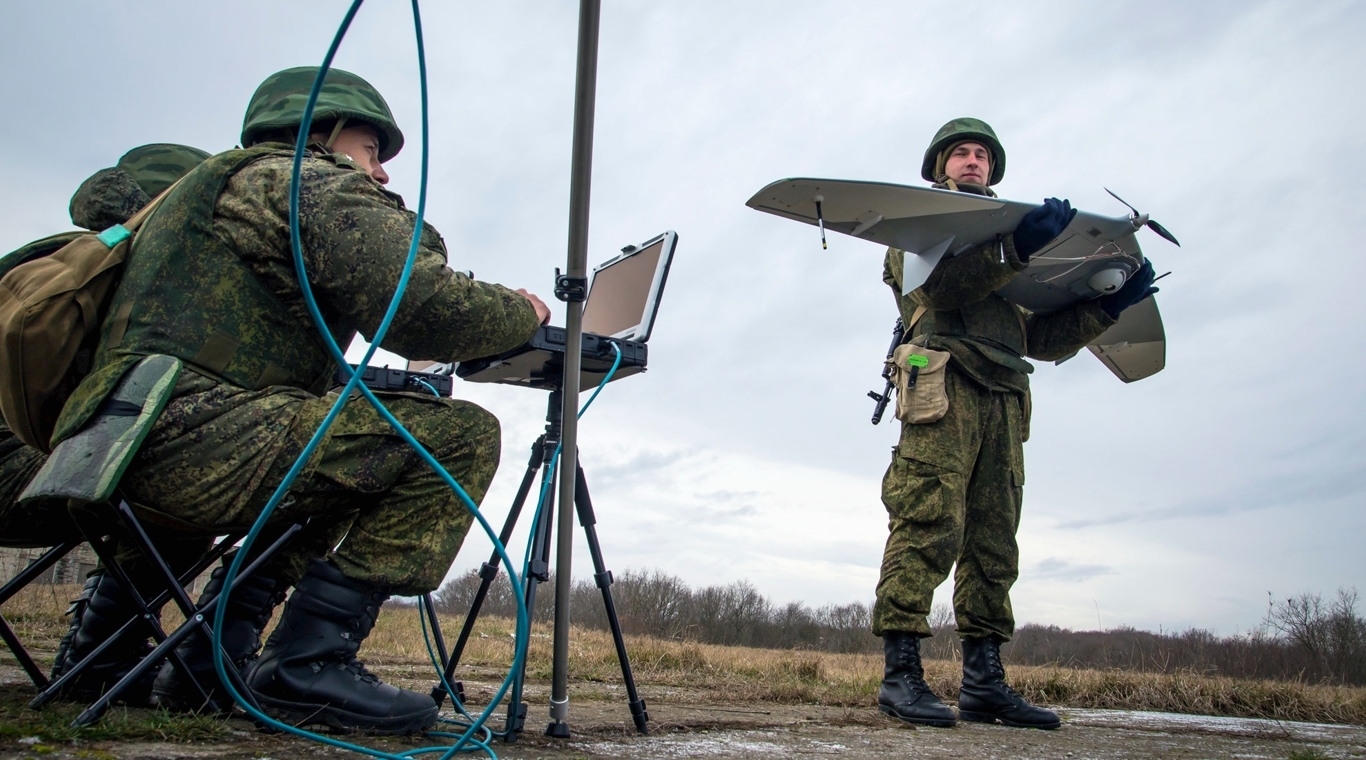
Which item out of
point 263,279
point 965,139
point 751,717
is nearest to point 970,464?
point 751,717

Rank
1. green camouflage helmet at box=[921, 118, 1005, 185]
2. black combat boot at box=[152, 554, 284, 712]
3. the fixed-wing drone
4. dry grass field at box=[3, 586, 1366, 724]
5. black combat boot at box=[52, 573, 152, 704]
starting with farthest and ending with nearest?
dry grass field at box=[3, 586, 1366, 724], green camouflage helmet at box=[921, 118, 1005, 185], the fixed-wing drone, black combat boot at box=[52, 573, 152, 704], black combat boot at box=[152, 554, 284, 712]

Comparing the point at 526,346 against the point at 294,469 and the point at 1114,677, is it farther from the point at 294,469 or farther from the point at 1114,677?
the point at 1114,677

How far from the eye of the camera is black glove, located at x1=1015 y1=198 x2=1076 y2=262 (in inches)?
129

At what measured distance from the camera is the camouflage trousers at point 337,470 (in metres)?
1.88

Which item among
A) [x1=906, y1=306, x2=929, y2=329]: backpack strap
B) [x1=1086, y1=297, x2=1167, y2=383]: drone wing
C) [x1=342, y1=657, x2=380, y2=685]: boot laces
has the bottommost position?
[x1=342, y1=657, x2=380, y2=685]: boot laces

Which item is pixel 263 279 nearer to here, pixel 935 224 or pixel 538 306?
pixel 538 306

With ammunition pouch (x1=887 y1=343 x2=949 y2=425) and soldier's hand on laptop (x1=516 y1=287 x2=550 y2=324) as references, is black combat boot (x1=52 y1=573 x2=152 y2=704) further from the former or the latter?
ammunition pouch (x1=887 y1=343 x2=949 y2=425)

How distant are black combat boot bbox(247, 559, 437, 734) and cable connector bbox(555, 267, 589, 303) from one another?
0.91m

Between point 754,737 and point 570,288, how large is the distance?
140 centimetres

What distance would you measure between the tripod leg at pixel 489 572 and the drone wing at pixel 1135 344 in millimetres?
2903

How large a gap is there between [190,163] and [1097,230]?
342 centimetres

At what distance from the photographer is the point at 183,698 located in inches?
88.0

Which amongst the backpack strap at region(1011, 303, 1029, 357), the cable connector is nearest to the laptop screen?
the cable connector

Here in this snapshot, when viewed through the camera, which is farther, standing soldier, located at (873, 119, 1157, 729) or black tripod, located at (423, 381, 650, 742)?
standing soldier, located at (873, 119, 1157, 729)
